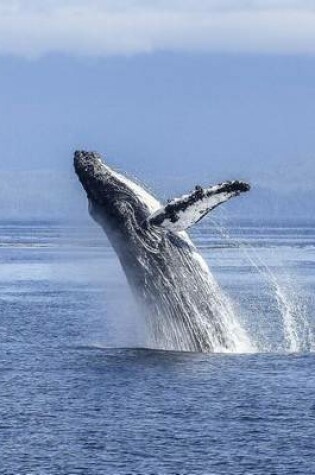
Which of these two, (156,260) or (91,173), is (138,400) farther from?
(91,173)

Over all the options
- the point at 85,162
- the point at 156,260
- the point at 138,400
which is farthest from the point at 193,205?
the point at 138,400

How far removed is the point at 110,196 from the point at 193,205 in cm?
195


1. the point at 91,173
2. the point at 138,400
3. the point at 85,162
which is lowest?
the point at 138,400

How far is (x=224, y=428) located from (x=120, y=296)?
784cm

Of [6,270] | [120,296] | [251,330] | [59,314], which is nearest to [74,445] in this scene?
[120,296]

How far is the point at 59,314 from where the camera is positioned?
37.8 meters

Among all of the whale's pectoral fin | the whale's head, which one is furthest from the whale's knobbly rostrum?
the whale's pectoral fin

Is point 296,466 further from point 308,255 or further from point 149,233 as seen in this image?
point 308,255

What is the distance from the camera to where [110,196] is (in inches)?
945

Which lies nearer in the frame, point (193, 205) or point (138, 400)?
point (138, 400)

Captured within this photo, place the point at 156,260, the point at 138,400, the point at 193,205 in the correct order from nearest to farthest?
the point at 138,400 < the point at 193,205 < the point at 156,260

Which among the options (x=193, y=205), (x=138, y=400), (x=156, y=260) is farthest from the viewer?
(x=156, y=260)

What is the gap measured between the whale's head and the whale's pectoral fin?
25.5 inches

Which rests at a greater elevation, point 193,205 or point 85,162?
point 85,162
